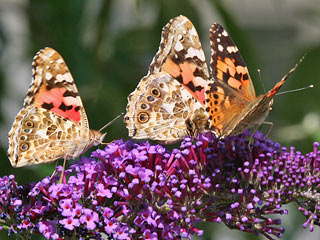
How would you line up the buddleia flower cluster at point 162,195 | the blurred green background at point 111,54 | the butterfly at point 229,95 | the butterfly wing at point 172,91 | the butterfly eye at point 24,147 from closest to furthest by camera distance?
the buddleia flower cluster at point 162,195, the butterfly at point 229,95, the butterfly eye at point 24,147, the butterfly wing at point 172,91, the blurred green background at point 111,54

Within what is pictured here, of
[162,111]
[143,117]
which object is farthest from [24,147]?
[162,111]

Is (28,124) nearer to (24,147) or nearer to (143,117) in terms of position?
(24,147)

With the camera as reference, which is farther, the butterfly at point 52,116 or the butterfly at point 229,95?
the butterfly at point 52,116

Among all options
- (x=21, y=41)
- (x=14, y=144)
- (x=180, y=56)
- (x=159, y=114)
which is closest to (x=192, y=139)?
(x=159, y=114)

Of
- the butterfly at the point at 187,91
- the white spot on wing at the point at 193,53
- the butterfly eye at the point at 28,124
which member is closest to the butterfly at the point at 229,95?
the butterfly at the point at 187,91

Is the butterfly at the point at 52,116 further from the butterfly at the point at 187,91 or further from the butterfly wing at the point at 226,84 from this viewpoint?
the butterfly wing at the point at 226,84

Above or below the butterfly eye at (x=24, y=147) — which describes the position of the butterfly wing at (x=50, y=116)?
above

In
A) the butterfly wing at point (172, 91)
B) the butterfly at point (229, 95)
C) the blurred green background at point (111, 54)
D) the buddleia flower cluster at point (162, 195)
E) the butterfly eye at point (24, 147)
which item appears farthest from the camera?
the blurred green background at point (111, 54)
